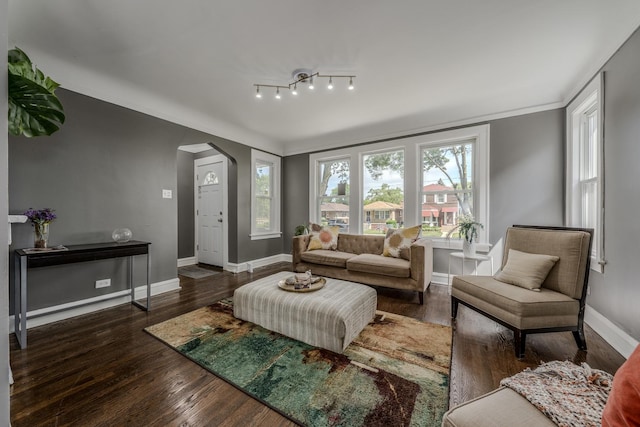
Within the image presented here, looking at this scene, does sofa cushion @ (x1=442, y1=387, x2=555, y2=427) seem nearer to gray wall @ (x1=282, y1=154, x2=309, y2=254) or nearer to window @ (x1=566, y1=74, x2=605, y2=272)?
window @ (x1=566, y1=74, x2=605, y2=272)

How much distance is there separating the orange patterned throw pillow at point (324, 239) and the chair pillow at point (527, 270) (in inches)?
90.7

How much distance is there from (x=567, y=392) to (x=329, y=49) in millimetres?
2668

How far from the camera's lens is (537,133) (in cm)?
320

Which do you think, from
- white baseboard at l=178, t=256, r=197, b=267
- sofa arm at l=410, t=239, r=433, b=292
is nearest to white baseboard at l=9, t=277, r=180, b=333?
white baseboard at l=178, t=256, r=197, b=267

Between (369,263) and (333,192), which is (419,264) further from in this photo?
(333,192)

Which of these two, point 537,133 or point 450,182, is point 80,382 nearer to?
point 450,182

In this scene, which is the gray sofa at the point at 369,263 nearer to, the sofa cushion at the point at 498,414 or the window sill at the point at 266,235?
the window sill at the point at 266,235

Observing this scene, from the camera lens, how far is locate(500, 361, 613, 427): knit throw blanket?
82cm

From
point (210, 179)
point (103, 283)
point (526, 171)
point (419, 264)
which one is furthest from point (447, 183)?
point (103, 283)

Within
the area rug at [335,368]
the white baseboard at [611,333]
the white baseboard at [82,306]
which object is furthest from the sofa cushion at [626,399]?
the white baseboard at [82,306]

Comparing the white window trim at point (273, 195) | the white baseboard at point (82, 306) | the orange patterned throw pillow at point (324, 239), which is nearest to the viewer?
the white baseboard at point (82, 306)

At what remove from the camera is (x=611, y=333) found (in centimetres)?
206

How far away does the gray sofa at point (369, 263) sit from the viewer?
301 centimetres

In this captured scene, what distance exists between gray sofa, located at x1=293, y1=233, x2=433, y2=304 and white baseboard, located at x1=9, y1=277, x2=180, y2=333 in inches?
79.4
